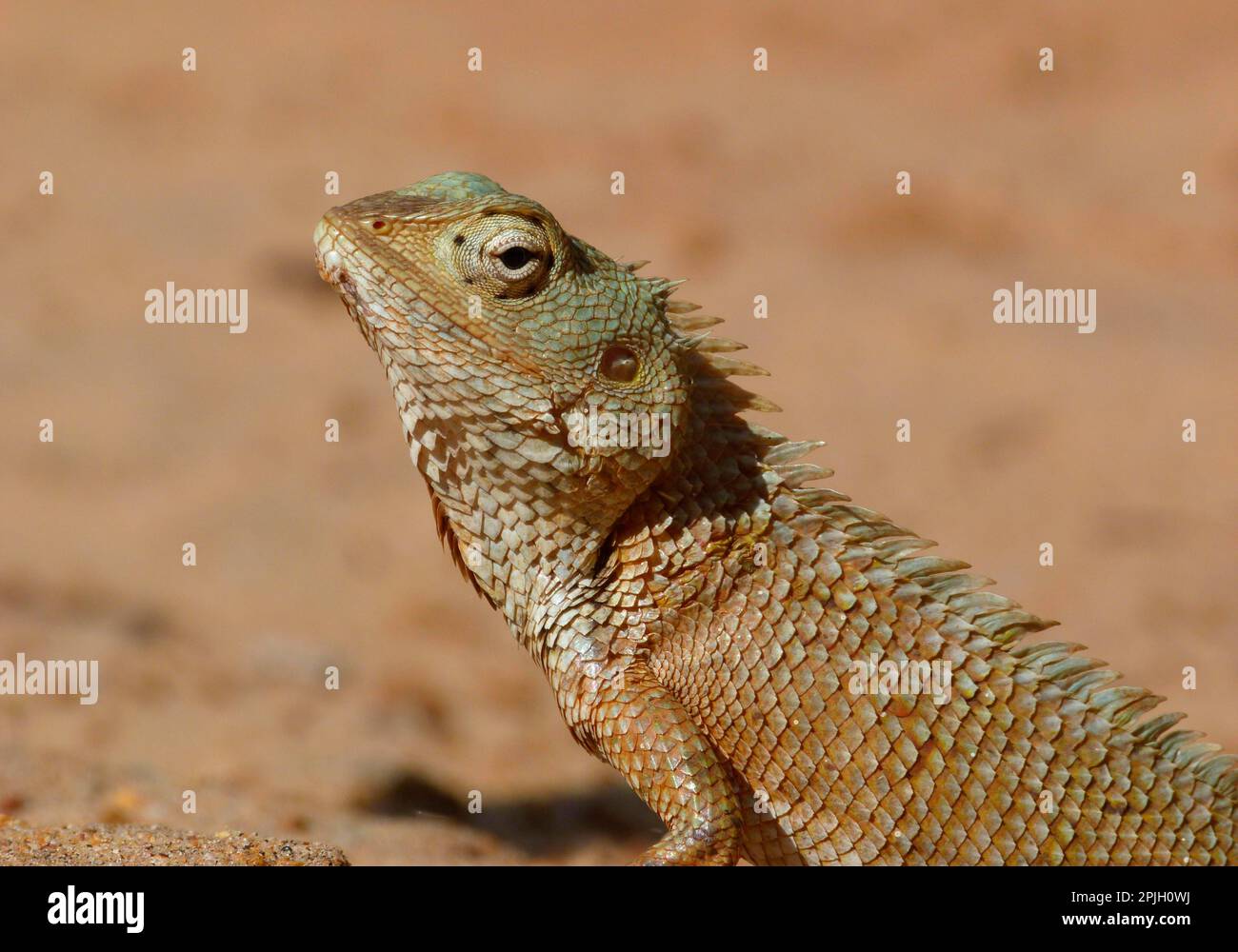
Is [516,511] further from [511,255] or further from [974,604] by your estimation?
[974,604]

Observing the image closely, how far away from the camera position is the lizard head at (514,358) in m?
6.13

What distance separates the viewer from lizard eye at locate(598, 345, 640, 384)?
6277 mm

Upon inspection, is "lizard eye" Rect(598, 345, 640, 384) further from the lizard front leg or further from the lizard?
the lizard front leg

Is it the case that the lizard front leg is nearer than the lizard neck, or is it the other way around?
the lizard front leg

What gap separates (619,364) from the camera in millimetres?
6309

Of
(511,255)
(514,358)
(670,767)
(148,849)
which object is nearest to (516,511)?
(514,358)

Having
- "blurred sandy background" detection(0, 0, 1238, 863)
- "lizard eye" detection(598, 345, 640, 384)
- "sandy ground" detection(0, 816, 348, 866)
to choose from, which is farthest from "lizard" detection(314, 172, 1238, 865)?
"blurred sandy background" detection(0, 0, 1238, 863)

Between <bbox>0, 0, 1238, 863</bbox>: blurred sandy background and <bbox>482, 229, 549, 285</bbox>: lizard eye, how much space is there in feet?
12.5

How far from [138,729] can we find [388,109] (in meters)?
17.9

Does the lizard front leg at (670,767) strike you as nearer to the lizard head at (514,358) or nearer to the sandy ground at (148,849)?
the lizard head at (514,358)

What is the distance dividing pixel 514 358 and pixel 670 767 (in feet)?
5.82

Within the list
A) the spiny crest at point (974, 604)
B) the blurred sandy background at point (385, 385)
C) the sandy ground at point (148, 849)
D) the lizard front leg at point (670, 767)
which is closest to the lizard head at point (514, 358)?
the spiny crest at point (974, 604)

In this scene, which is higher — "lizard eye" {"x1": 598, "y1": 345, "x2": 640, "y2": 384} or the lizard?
"lizard eye" {"x1": 598, "y1": 345, "x2": 640, "y2": 384}

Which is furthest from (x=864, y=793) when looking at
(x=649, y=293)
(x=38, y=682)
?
(x=38, y=682)
